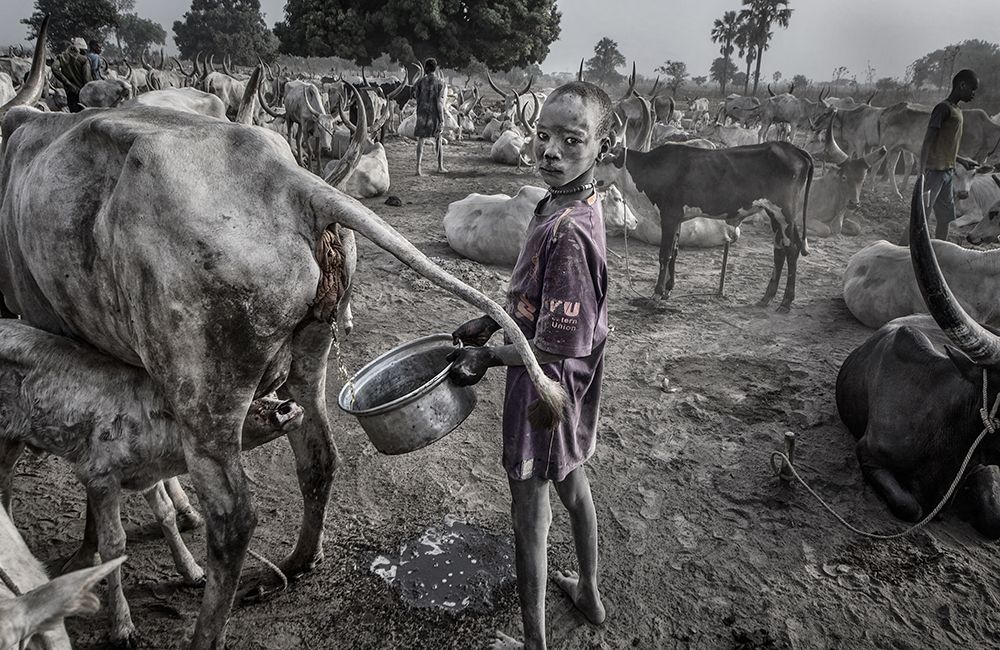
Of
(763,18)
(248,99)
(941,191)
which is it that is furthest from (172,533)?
(763,18)

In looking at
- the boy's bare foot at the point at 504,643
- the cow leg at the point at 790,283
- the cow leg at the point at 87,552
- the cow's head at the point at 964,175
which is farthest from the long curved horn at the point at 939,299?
the cow's head at the point at 964,175

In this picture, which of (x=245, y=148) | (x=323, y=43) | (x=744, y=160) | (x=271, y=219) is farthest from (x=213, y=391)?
(x=323, y=43)

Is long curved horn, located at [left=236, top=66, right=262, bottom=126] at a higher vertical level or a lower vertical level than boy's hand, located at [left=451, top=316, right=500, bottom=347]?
higher

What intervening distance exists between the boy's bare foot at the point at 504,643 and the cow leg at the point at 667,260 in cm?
485

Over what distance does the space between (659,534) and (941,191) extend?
738 centimetres

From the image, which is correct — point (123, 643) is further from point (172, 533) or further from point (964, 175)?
point (964, 175)

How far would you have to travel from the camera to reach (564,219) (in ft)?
6.82

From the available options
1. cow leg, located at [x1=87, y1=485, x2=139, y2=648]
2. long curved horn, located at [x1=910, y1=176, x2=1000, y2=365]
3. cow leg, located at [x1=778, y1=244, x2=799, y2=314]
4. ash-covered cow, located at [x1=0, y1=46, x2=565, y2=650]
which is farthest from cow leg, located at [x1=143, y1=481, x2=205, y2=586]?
cow leg, located at [x1=778, y1=244, x2=799, y2=314]

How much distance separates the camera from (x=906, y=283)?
19.3ft

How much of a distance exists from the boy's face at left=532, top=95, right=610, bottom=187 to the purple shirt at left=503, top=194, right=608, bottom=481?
0.41 feet

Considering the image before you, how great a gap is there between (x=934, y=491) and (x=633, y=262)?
5041mm

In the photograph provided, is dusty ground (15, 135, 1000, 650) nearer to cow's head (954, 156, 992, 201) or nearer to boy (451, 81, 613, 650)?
boy (451, 81, 613, 650)

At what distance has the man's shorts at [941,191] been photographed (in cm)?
803

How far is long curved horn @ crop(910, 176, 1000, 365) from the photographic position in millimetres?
2574
